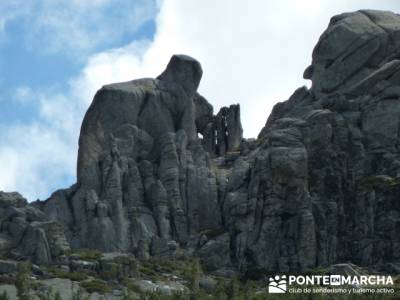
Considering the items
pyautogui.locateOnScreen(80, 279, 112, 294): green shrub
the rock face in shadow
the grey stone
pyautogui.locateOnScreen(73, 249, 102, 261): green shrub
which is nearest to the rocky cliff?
the rock face in shadow

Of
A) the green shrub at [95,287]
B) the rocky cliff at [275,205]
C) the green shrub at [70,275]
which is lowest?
the green shrub at [95,287]

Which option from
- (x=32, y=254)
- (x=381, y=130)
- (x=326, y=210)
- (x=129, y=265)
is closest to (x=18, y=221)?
(x=32, y=254)

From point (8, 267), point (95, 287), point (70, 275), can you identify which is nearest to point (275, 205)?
point (70, 275)

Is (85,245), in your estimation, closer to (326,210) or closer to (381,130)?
(326,210)

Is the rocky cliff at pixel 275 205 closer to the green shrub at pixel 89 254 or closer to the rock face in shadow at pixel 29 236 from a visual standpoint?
the rock face in shadow at pixel 29 236

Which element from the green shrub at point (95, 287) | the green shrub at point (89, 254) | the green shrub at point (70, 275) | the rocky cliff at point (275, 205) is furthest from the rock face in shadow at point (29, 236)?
the green shrub at point (95, 287)

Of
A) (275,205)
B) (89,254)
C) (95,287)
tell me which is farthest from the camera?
(275,205)

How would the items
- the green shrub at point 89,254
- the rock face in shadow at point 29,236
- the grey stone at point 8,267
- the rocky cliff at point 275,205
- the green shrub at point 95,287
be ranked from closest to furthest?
the green shrub at point 95,287 → the grey stone at point 8,267 → the rock face in shadow at point 29,236 → the green shrub at point 89,254 → the rocky cliff at point 275,205

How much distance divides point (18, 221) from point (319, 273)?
130ft

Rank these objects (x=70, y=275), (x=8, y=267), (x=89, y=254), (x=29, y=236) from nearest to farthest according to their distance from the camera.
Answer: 1. (x=8, y=267)
2. (x=70, y=275)
3. (x=29, y=236)
4. (x=89, y=254)

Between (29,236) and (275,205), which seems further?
(275,205)

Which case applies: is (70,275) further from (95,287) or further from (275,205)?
(275,205)

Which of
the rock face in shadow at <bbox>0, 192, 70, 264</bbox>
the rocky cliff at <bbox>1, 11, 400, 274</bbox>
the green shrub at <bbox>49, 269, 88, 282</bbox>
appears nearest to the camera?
the green shrub at <bbox>49, 269, 88, 282</bbox>

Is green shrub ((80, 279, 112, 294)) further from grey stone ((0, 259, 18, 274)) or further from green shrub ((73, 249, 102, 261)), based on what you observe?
green shrub ((73, 249, 102, 261))
